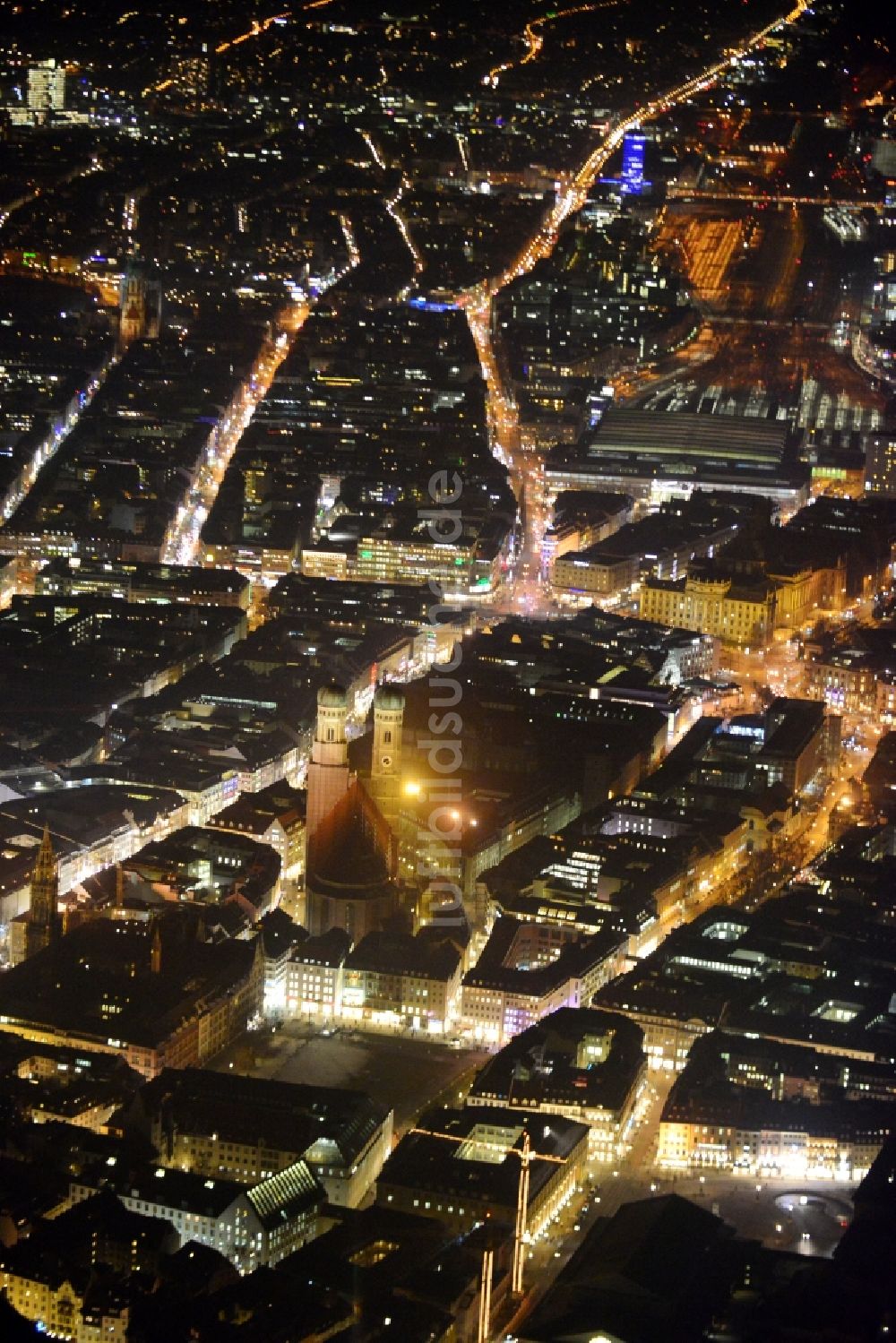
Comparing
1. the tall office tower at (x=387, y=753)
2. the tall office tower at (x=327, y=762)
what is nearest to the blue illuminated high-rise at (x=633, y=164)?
the tall office tower at (x=387, y=753)

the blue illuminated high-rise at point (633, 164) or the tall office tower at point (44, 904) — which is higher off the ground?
the blue illuminated high-rise at point (633, 164)

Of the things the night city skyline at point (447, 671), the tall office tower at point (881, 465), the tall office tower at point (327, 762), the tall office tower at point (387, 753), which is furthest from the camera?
the tall office tower at point (881, 465)

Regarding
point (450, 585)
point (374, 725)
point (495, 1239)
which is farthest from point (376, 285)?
point (495, 1239)

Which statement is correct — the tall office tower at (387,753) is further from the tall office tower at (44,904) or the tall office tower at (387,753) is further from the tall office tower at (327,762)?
the tall office tower at (44,904)

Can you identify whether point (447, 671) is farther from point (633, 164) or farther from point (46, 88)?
point (46, 88)

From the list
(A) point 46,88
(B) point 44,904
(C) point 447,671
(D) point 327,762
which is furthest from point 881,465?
(A) point 46,88

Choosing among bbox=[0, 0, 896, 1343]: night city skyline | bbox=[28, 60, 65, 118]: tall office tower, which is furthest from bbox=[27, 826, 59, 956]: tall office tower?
bbox=[28, 60, 65, 118]: tall office tower
